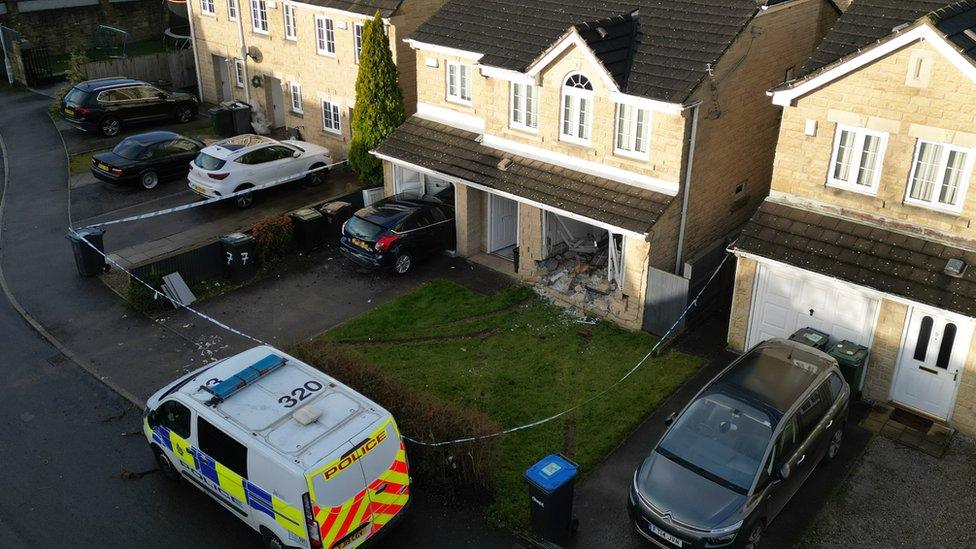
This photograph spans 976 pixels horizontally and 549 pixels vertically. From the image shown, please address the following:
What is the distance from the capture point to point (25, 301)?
20.1 m

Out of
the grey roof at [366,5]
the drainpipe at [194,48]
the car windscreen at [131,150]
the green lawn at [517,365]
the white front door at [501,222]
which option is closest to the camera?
the green lawn at [517,365]

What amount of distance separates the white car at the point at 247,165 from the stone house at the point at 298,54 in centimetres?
233

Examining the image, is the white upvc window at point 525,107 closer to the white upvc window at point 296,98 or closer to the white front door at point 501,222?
the white front door at point 501,222

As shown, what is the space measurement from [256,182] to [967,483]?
64.0 feet

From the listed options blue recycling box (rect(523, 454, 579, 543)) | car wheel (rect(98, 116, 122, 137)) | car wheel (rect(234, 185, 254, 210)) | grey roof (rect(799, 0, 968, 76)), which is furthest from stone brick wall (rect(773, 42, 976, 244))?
car wheel (rect(98, 116, 122, 137))

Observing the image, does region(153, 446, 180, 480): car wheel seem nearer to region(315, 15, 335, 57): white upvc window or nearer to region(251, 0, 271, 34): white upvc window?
region(315, 15, 335, 57): white upvc window

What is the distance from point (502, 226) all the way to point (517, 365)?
19.2 feet

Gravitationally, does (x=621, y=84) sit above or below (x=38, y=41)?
above

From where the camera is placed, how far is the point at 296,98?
29719 mm

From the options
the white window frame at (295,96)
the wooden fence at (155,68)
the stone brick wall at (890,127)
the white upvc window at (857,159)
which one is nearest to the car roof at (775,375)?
the stone brick wall at (890,127)

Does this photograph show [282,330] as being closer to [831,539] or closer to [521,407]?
[521,407]

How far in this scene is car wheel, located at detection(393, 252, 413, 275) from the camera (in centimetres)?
2134

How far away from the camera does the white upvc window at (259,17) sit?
2953 cm

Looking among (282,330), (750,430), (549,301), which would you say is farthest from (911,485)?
(282,330)
